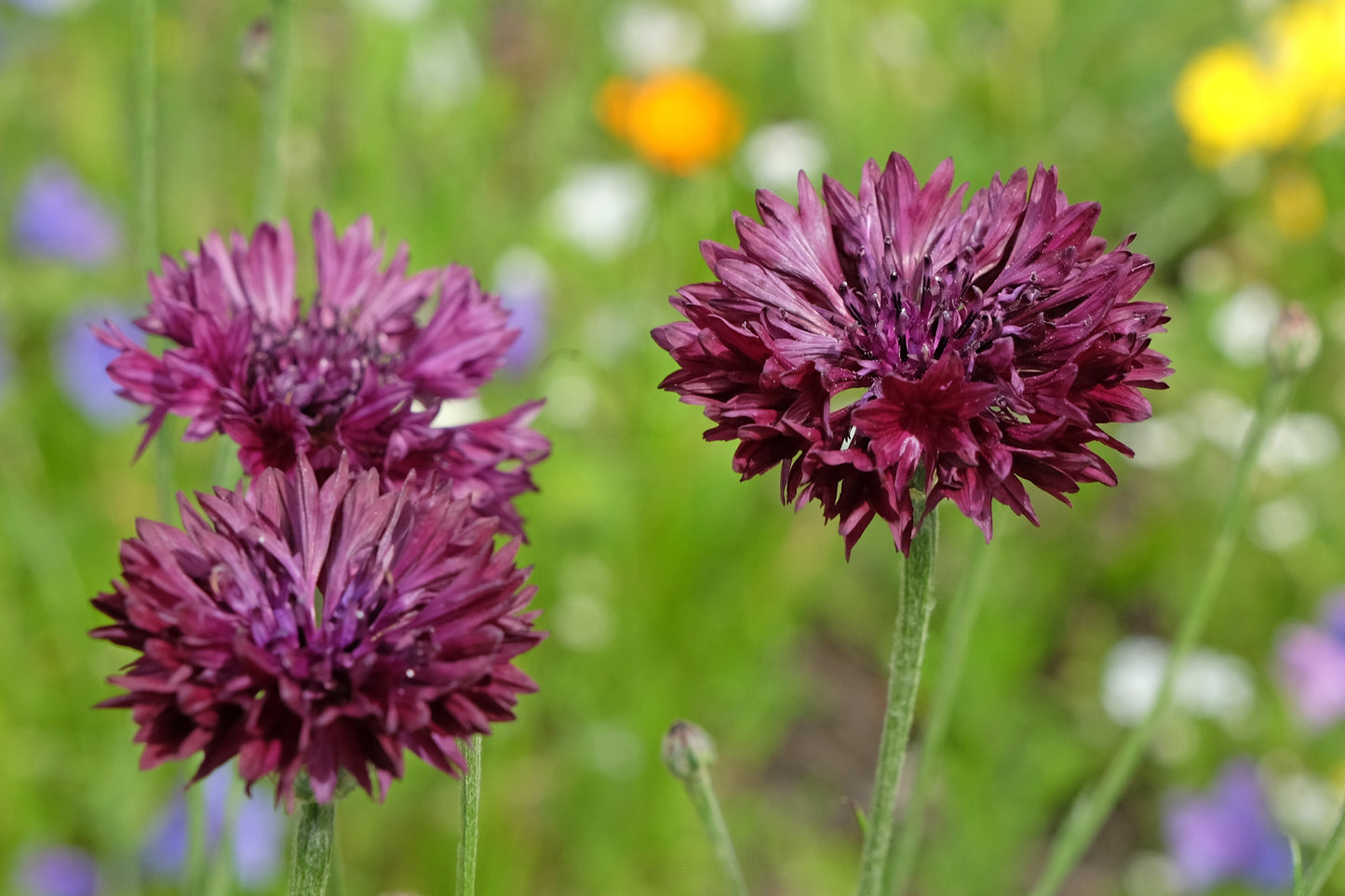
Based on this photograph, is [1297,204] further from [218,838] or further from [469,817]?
[469,817]

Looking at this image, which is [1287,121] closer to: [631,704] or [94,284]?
[631,704]

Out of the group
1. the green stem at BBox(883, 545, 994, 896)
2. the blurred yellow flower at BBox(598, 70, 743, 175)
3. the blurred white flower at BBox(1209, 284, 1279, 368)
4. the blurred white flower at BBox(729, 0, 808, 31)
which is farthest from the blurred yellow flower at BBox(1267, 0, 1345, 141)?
the green stem at BBox(883, 545, 994, 896)

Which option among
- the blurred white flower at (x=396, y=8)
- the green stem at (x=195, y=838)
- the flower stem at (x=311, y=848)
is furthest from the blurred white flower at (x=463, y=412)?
the flower stem at (x=311, y=848)

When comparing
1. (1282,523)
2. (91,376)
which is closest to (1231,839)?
(1282,523)

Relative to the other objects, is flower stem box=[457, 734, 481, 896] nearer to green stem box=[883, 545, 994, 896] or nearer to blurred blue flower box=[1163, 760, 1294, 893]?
green stem box=[883, 545, 994, 896]

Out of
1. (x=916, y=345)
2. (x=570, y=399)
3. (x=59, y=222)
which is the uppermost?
(x=59, y=222)
